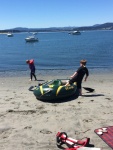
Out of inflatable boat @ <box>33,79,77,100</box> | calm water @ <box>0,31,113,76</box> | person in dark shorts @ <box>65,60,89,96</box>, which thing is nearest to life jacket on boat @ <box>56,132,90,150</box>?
inflatable boat @ <box>33,79,77,100</box>

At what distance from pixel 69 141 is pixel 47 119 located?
7.49 feet

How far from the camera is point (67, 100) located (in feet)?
42.5

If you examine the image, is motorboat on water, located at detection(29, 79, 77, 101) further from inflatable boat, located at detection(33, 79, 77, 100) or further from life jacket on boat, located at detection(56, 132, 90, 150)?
life jacket on boat, located at detection(56, 132, 90, 150)

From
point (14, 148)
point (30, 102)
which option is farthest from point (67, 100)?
point (14, 148)

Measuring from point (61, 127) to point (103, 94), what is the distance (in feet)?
17.0

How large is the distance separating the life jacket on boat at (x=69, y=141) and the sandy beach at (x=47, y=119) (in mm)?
210

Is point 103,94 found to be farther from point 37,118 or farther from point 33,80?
point 33,80

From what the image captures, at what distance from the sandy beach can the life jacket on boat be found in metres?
0.21

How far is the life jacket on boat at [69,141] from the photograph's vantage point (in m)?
7.78

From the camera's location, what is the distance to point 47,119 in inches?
403

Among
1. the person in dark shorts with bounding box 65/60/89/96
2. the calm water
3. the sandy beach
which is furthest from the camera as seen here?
the calm water

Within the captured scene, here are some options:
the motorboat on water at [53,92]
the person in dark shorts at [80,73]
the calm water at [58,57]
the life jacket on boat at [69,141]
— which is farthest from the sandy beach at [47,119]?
the calm water at [58,57]

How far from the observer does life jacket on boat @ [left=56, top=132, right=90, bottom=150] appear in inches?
306

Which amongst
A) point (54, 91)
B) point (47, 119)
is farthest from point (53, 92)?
point (47, 119)
